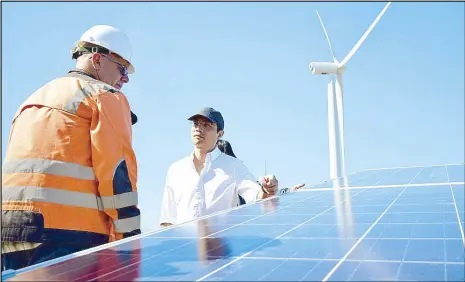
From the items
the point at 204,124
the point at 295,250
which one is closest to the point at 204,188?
the point at 204,124

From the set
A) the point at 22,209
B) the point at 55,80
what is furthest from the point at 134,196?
the point at 55,80

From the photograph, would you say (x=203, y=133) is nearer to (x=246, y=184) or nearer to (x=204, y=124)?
(x=204, y=124)

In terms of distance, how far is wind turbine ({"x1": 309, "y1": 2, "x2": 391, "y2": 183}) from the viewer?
2167 centimetres

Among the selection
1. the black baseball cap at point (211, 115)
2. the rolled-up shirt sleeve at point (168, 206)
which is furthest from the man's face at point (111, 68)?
the rolled-up shirt sleeve at point (168, 206)

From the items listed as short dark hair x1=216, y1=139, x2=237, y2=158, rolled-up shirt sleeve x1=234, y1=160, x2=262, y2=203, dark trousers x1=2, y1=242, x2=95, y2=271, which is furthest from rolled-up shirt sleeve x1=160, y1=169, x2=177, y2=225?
dark trousers x1=2, y1=242, x2=95, y2=271

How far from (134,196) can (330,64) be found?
2114 centimetres

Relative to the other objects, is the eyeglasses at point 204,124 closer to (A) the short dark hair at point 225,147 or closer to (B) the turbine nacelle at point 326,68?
(A) the short dark hair at point 225,147

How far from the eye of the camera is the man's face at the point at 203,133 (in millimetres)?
6754

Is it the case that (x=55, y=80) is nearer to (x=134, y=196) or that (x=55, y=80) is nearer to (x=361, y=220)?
(x=134, y=196)

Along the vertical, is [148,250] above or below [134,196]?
below

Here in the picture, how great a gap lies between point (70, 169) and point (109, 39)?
1.39 m

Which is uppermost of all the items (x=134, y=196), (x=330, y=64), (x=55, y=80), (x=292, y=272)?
(x=330, y=64)

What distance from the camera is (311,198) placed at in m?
5.20

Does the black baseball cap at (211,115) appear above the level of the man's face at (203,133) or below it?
above
